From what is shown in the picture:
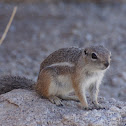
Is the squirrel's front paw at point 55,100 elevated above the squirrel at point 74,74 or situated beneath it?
situated beneath

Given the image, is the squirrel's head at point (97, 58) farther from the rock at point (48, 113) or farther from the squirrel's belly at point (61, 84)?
the rock at point (48, 113)

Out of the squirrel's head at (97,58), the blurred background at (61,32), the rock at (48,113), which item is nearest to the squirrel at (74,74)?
the squirrel's head at (97,58)

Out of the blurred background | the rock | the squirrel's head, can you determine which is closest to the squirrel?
the squirrel's head

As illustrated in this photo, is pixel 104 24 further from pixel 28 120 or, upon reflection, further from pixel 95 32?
pixel 28 120

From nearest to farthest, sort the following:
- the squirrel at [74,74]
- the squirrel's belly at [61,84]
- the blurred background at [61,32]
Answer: the squirrel at [74,74] → the squirrel's belly at [61,84] → the blurred background at [61,32]

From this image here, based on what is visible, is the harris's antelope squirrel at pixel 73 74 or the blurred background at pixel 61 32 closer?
the harris's antelope squirrel at pixel 73 74

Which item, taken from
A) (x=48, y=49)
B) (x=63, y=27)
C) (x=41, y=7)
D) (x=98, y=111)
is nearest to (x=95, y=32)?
(x=63, y=27)

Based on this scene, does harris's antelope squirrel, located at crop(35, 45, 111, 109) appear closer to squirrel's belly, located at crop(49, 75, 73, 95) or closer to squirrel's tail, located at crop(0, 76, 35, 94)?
squirrel's belly, located at crop(49, 75, 73, 95)

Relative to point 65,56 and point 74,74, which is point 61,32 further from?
point 74,74
